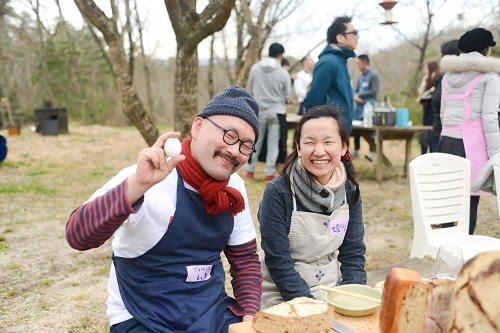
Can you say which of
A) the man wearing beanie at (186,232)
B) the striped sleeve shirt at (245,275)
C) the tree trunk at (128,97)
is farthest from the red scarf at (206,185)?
the tree trunk at (128,97)

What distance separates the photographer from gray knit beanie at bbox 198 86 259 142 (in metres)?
1.67

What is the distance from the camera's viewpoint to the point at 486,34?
381cm

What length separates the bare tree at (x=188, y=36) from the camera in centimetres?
573

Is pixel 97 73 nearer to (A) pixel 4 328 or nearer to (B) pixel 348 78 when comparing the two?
(B) pixel 348 78

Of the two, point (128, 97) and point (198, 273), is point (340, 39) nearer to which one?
point (128, 97)

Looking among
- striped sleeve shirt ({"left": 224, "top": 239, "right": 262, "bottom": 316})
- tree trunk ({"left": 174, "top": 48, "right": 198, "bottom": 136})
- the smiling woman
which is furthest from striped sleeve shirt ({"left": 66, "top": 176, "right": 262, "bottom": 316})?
tree trunk ({"left": 174, "top": 48, "right": 198, "bottom": 136})

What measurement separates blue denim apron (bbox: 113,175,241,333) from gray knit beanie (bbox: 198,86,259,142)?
27 cm

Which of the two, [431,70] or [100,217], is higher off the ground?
[431,70]

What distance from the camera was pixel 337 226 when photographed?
2166 mm

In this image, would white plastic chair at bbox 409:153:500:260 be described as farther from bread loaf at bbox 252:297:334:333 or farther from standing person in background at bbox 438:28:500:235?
bread loaf at bbox 252:297:334:333

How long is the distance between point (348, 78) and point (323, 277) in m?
3.71

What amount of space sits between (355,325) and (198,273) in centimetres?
60

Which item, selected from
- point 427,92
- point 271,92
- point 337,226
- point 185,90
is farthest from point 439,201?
point 427,92

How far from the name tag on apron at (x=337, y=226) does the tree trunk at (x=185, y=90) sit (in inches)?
175
